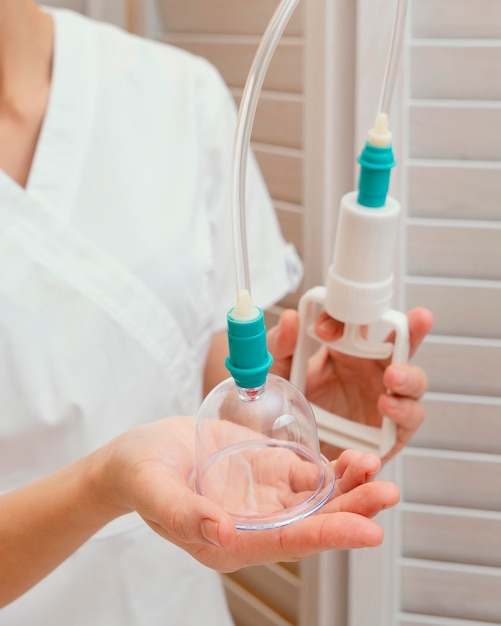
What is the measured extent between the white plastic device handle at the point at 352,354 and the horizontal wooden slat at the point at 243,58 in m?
0.43

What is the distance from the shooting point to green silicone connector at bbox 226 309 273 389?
1.53 ft

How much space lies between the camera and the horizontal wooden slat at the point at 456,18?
30.2 inches

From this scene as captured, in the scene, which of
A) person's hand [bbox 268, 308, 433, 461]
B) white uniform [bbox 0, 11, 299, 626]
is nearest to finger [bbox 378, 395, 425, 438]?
person's hand [bbox 268, 308, 433, 461]

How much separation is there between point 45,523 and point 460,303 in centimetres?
44

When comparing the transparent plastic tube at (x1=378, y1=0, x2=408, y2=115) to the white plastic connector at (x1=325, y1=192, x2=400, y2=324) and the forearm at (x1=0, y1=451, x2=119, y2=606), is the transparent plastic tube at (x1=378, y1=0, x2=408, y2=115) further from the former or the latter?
the forearm at (x1=0, y1=451, x2=119, y2=606)

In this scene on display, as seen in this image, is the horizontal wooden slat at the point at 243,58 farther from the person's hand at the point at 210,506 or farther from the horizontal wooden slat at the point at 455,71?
the person's hand at the point at 210,506

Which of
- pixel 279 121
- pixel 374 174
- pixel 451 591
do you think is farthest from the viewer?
pixel 279 121

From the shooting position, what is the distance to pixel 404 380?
0.69 meters

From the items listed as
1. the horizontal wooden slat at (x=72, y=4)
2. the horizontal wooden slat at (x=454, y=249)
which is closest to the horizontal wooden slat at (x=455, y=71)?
the horizontal wooden slat at (x=454, y=249)

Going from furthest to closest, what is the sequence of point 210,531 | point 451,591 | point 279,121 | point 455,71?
1. point 279,121
2. point 451,591
3. point 455,71
4. point 210,531

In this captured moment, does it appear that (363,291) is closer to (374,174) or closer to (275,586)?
(374,174)

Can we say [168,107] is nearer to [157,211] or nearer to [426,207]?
[157,211]

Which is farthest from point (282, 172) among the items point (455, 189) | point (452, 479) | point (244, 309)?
point (244, 309)

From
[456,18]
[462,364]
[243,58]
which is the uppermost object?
[456,18]
